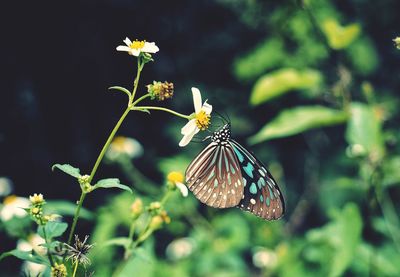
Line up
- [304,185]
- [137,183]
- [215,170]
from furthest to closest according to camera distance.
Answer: [304,185] < [137,183] < [215,170]

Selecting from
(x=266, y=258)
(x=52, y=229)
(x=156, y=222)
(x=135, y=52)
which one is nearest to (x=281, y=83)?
(x=156, y=222)

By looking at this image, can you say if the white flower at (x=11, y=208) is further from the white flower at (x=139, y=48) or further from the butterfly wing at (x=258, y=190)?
the white flower at (x=139, y=48)

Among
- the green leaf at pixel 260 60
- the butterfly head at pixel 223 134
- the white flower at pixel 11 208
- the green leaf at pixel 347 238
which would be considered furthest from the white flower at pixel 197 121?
the green leaf at pixel 260 60

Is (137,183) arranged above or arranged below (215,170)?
above

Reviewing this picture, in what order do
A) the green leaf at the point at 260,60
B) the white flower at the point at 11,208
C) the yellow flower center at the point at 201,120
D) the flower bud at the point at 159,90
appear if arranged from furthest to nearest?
the green leaf at the point at 260,60, the white flower at the point at 11,208, the yellow flower center at the point at 201,120, the flower bud at the point at 159,90

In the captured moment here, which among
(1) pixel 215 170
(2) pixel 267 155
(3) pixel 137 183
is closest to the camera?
(1) pixel 215 170

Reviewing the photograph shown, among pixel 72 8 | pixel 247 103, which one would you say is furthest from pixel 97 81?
pixel 247 103

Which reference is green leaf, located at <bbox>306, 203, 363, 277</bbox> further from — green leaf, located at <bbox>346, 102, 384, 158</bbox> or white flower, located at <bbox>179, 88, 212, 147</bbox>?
white flower, located at <bbox>179, 88, 212, 147</bbox>

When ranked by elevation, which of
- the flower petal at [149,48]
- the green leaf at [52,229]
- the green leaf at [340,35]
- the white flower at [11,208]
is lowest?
the green leaf at [52,229]

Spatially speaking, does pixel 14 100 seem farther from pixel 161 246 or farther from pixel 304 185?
pixel 304 185
